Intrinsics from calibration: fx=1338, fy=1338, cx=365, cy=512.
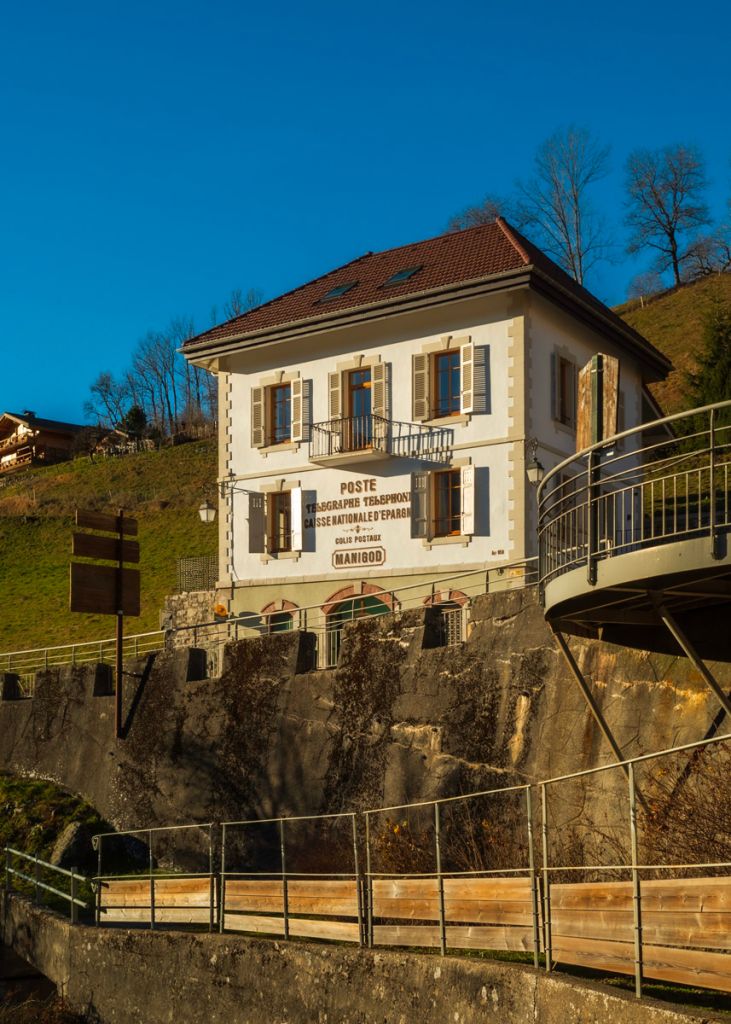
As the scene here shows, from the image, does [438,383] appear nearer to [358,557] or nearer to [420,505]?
[420,505]

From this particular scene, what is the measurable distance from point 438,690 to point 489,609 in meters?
1.43

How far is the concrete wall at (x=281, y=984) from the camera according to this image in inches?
343

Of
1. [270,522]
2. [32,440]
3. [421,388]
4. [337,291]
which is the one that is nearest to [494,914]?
[421,388]

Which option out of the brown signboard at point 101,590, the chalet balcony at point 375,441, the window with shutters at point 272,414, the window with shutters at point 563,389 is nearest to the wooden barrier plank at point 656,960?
the brown signboard at point 101,590

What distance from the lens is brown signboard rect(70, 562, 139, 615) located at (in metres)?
25.7

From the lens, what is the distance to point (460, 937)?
10508 millimetres

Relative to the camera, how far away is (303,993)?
12.0 metres

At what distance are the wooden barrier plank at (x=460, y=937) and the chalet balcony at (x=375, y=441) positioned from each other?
17.8 m

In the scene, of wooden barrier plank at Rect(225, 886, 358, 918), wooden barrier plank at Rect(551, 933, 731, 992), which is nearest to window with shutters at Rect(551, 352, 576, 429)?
wooden barrier plank at Rect(225, 886, 358, 918)

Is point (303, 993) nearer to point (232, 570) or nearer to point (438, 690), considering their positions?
point (438, 690)

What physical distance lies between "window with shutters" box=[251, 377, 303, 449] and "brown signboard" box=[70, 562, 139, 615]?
6144 mm

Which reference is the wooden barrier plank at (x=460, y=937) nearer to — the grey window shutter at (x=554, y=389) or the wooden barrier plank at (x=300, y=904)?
the wooden barrier plank at (x=300, y=904)

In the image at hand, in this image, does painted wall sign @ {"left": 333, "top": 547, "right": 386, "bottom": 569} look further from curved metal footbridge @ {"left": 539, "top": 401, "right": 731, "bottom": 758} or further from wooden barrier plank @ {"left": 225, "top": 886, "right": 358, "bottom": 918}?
wooden barrier plank @ {"left": 225, "top": 886, "right": 358, "bottom": 918}

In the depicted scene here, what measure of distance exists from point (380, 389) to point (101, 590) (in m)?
7.80
